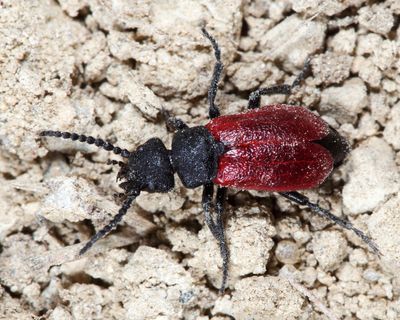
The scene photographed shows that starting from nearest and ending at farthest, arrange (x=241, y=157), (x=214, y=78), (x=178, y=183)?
1. (x=241, y=157)
2. (x=214, y=78)
3. (x=178, y=183)

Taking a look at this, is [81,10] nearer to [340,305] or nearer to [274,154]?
[274,154]

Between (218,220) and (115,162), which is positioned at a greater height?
(115,162)

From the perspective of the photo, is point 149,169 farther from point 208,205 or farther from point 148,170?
point 208,205

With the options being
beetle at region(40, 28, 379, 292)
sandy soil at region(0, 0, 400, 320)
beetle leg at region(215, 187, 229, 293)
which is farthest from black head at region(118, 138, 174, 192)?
beetle leg at region(215, 187, 229, 293)

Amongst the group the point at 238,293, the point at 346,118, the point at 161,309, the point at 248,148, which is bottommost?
the point at 161,309

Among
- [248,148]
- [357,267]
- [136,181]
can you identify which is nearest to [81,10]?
[136,181]

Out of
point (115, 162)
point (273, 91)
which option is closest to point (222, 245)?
point (115, 162)
